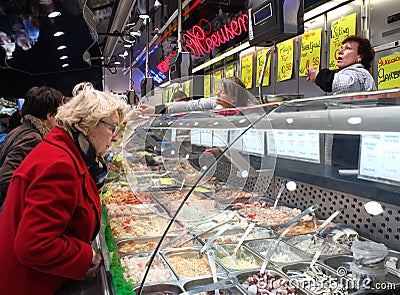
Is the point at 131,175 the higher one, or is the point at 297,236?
the point at 131,175

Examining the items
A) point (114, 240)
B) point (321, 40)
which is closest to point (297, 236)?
point (114, 240)

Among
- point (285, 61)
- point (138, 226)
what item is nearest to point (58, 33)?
point (285, 61)

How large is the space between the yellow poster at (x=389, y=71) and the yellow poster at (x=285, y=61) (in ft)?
5.74

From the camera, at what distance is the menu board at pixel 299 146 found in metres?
2.48

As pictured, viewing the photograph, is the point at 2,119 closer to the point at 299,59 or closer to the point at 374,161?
the point at 299,59

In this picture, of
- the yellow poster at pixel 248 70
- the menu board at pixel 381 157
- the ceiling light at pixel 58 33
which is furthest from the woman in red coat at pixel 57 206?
the ceiling light at pixel 58 33

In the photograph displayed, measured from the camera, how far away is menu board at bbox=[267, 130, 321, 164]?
2479 millimetres

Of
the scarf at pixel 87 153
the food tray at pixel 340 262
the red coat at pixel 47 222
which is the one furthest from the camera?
the scarf at pixel 87 153

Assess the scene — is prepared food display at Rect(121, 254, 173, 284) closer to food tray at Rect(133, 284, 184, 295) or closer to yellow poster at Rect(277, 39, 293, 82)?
food tray at Rect(133, 284, 184, 295)

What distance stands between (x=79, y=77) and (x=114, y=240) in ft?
58.3

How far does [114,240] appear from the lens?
243 centimetres

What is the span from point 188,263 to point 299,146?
1.12 metres

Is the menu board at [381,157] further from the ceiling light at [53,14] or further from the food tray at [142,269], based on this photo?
the ceiling light at [53,14]

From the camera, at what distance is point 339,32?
4781mm
